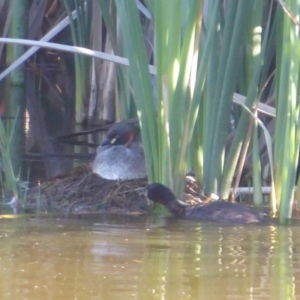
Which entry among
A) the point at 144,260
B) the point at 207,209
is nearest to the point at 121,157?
the point at 207,209

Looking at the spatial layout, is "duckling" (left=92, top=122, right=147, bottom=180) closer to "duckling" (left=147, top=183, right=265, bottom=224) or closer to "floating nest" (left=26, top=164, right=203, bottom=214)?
"floating nest" (left=26, top=164, right=203, bottom=214)

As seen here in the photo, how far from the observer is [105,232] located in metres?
3.95

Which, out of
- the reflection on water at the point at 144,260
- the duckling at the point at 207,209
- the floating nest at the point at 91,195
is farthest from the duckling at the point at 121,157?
the reflection on water at the point at 144,260

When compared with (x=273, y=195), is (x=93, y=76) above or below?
above

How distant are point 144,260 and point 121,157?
263cm

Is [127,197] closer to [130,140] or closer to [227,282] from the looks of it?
[130,140]

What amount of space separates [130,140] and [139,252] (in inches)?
114

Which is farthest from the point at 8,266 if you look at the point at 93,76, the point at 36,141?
the point at 93,76

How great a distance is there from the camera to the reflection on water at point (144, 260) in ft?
9.12

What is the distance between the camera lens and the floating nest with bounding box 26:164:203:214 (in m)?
4.85

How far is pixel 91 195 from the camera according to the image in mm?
Result: 5207

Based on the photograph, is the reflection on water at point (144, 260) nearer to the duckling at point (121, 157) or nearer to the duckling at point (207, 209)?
the duckling at point (207, 209)

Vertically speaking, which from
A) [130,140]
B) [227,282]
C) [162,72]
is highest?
[162,72]

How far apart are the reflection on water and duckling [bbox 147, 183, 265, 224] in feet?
0.46
